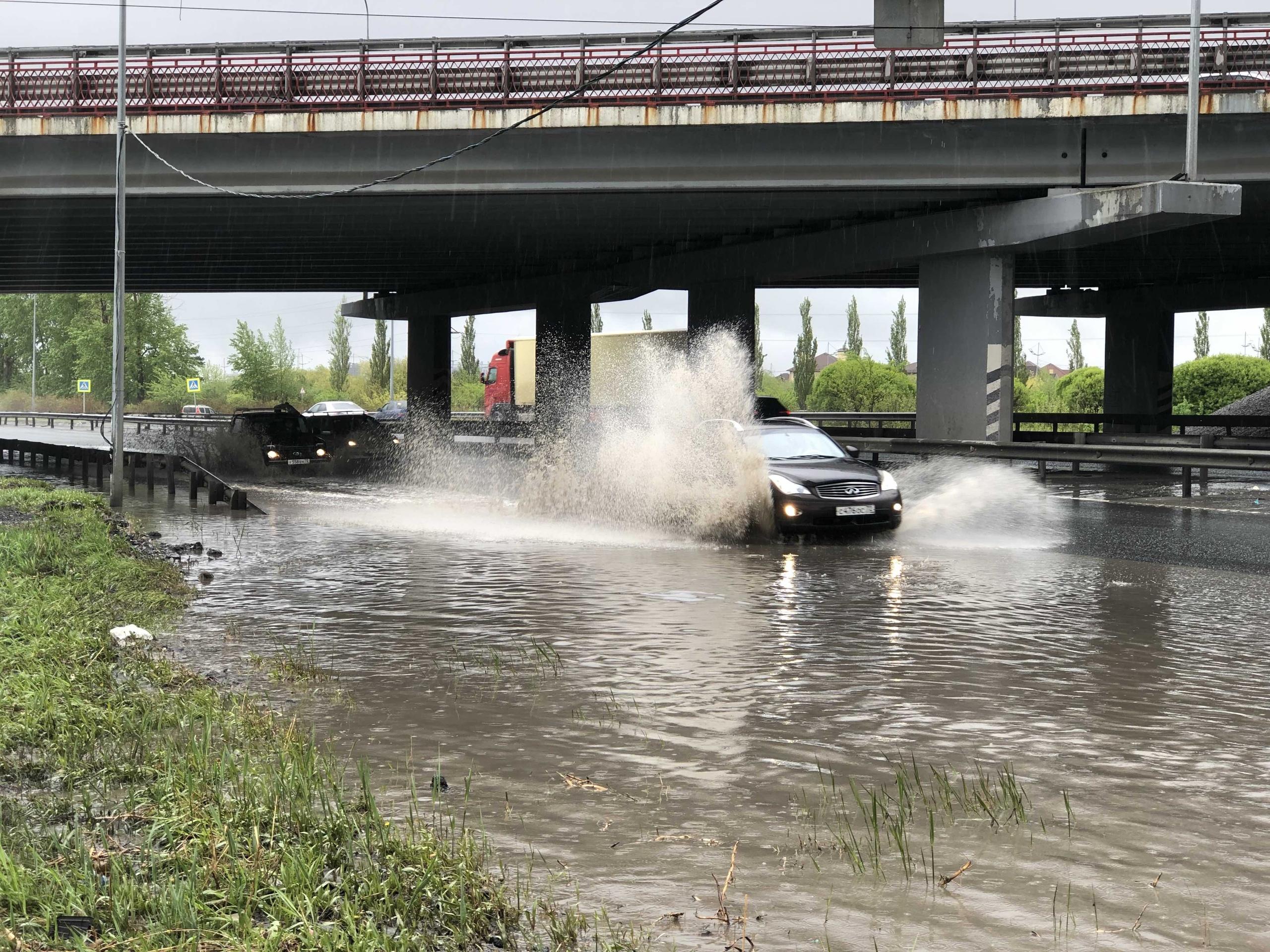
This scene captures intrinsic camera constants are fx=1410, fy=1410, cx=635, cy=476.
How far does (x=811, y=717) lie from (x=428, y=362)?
53306 millimetres

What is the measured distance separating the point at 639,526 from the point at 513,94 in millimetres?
13408

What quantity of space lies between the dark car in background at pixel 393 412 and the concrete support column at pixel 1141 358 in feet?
102

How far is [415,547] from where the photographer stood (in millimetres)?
16969

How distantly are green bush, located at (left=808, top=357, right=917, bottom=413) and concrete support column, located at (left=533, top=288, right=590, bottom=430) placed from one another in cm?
2958

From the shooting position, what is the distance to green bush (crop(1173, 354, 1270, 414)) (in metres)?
68.1

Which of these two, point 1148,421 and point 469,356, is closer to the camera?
point 1148,421

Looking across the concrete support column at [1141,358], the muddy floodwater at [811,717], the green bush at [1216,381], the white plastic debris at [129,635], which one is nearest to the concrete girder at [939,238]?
the muddy floodwater at [811,717]

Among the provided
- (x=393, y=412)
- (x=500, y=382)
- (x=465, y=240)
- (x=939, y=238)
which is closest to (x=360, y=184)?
(x=465, y=240)

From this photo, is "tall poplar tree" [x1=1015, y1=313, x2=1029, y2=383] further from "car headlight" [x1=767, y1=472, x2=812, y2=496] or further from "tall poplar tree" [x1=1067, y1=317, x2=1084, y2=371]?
"car headlight" [x1=767, y1=472, x2=812, y2=496]

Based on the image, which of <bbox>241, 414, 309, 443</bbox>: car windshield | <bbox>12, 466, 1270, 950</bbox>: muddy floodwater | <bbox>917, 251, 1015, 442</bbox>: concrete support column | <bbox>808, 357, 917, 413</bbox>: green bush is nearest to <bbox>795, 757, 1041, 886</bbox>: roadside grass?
<bbox>12, 466, 1270, 950</bbox>: muddy floodwater

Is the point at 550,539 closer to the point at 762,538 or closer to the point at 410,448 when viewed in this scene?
the point at 762,538

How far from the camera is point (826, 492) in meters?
17.5

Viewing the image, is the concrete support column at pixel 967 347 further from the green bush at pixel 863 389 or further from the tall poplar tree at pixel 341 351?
the tall poplar tree at pixel 341 351

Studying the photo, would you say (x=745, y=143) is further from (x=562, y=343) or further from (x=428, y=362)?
(x=428, y=362)
